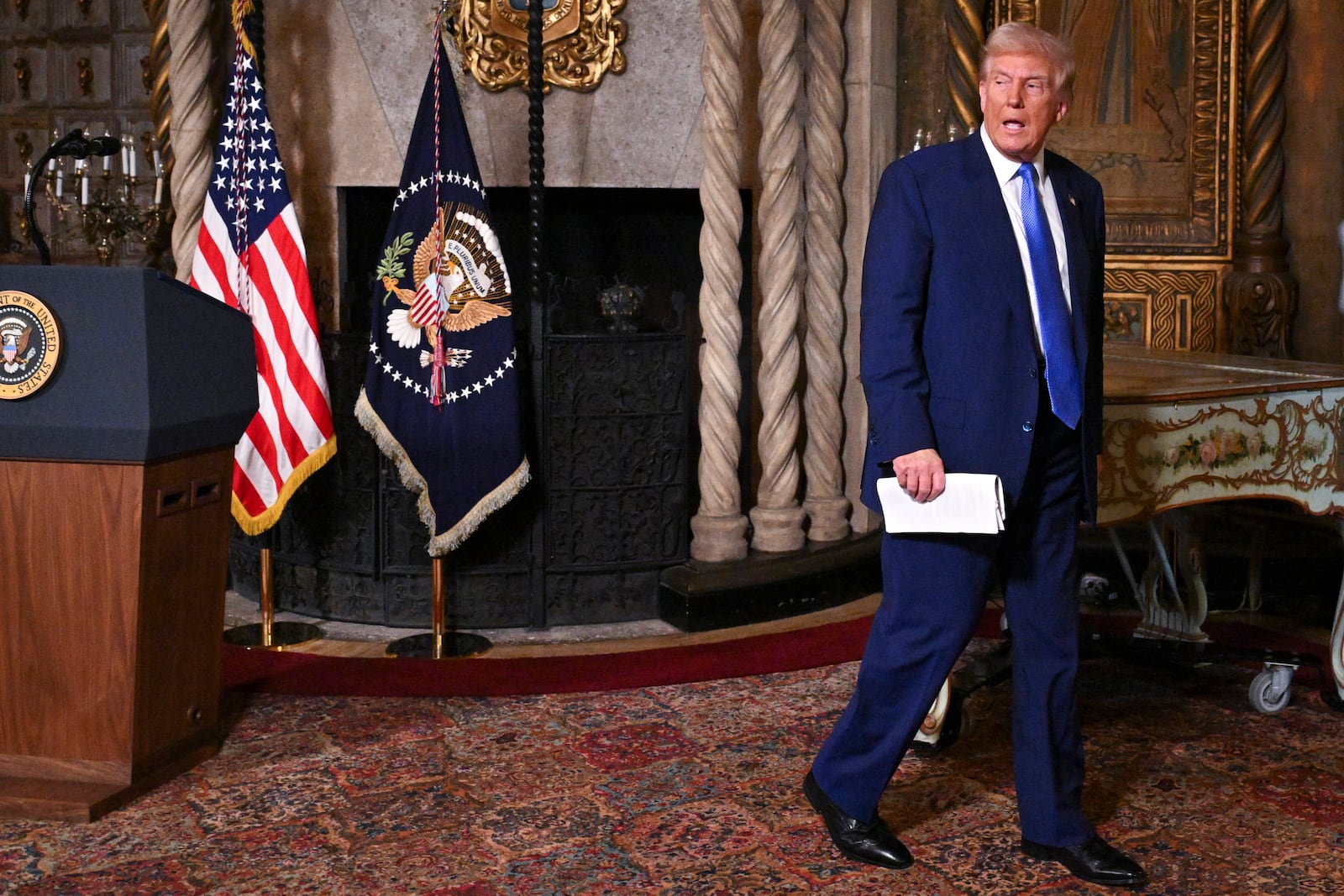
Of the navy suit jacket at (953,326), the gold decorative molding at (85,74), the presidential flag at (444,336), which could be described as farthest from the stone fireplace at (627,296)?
the navy suit jacket at (953,326)

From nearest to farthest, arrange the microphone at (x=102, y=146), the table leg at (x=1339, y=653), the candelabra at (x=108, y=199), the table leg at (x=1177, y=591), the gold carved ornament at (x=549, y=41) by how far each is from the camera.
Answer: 1. the microphone at (x=102, y=146)
2. the table leg at (x=1339, y=653)
3. the table leg at (x=1177, y=591)
4. the gold carved ornament at (x=549, y=41)
5. the candelabra at (x=108, y=199)

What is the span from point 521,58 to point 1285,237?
3.07 m

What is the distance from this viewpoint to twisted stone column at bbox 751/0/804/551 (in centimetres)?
521

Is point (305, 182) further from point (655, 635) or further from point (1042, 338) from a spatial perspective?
point (1042, 338)

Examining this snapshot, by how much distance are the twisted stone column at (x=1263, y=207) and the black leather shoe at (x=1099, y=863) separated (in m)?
3.31

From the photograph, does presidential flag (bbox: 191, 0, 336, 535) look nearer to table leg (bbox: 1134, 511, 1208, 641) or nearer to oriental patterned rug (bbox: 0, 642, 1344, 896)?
oriental patterned rug (bbox: 0, 642, 1344, 896)

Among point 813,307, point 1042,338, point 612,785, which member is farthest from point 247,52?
point 1042,338

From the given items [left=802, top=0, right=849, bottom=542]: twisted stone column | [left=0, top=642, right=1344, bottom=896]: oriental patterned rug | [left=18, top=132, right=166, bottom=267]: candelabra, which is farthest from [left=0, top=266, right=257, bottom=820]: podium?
Result: [left=802, top=0, right=849, bottom=542]: twisted stone column

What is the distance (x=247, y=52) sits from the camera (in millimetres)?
4578

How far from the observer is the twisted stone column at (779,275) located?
5211mm

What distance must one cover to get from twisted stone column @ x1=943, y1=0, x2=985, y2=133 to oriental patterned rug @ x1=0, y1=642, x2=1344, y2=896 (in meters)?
2.57

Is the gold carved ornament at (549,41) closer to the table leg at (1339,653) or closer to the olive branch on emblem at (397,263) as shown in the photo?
the olive branch on emblem at (397,263)

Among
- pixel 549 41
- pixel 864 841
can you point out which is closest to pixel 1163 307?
pixel 549 41

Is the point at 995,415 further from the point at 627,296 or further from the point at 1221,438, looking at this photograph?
the point at 627,296
